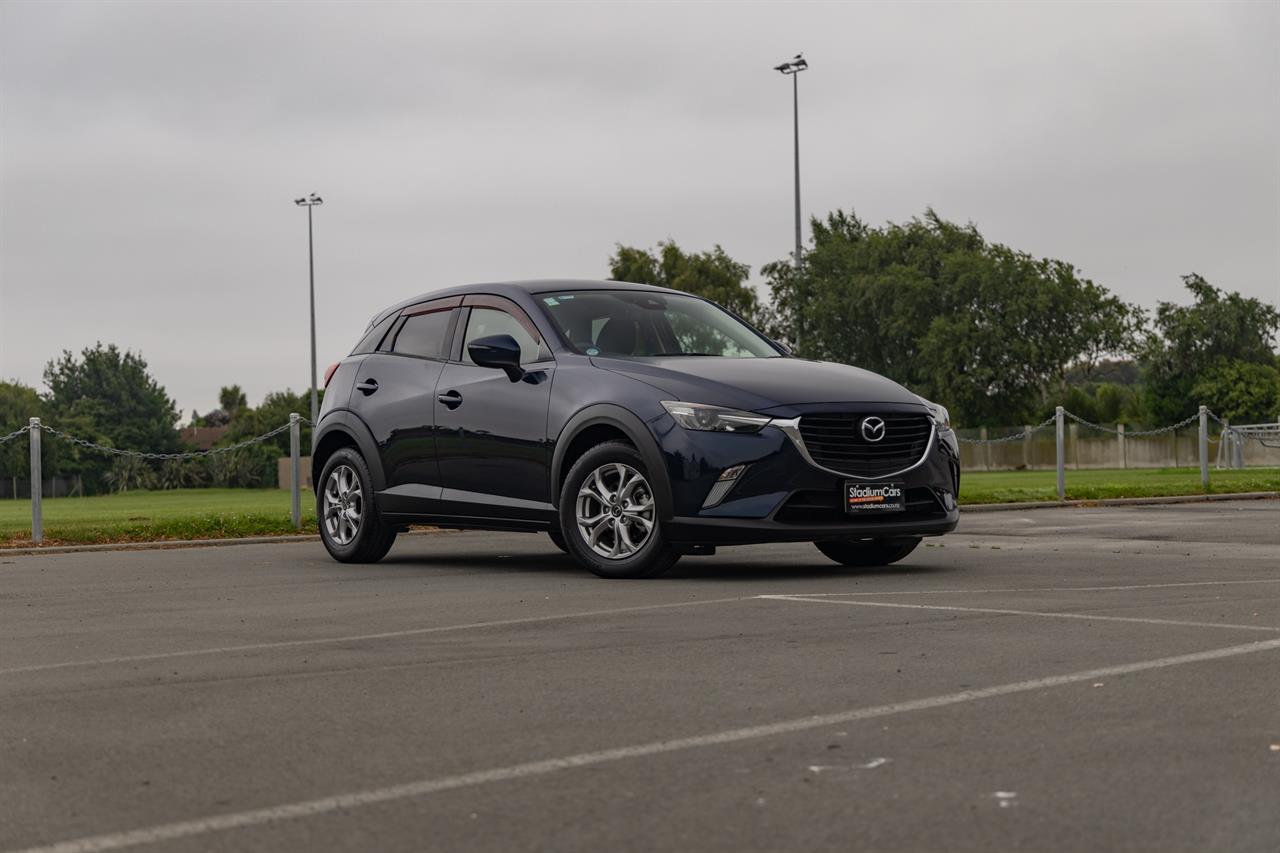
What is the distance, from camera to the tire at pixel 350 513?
12984 millimetres

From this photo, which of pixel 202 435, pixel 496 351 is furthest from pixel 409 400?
pixel 202 435

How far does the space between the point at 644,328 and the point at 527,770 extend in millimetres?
7273

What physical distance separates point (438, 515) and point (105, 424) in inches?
4861

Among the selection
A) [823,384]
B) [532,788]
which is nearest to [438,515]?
[823,384]

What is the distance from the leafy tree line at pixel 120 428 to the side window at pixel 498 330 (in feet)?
275

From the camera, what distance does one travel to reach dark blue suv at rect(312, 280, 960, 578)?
10.4m

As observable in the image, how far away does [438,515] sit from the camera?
12305mm

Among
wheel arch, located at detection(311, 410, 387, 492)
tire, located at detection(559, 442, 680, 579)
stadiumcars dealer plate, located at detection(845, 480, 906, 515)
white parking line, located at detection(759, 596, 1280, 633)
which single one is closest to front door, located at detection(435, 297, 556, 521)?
tire, located at detection(559, 442, 680, 579)

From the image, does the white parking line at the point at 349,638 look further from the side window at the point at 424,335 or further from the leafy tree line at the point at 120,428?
the leafy tree line at the point at 120,428

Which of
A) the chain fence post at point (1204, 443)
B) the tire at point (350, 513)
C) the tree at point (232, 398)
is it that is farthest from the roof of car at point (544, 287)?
the tree at point (232, 398)

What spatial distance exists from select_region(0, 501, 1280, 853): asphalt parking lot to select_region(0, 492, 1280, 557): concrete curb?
5377 mm

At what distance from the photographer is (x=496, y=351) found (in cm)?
1137

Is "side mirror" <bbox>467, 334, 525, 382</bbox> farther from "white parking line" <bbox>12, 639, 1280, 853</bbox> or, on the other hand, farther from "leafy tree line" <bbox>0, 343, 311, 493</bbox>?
"leafy tree line" <bbox>0, 343, 311, 493</bbox>

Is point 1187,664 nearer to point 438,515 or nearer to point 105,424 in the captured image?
point 438,515
